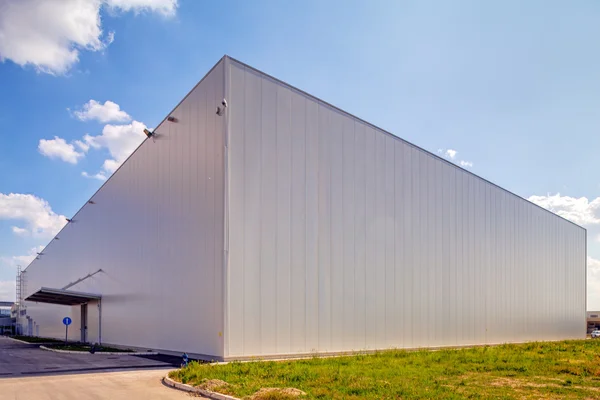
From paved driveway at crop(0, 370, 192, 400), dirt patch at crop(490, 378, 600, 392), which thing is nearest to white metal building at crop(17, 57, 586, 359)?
paved driveway at crop(0, 370, 192, 400)

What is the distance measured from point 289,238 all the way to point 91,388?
1024cm

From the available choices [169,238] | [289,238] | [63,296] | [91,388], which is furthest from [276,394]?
[63,296]

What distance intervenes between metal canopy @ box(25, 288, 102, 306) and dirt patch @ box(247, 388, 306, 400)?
25.4m

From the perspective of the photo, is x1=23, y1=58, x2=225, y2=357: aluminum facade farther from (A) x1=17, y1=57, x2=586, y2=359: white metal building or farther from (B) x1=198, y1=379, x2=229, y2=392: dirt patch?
(B) x1=198, y1=379, x2=229, y2=392: dirt patch

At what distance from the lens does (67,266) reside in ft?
A: 153

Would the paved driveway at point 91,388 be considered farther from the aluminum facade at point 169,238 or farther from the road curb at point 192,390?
the aluminum facade at point 169,238

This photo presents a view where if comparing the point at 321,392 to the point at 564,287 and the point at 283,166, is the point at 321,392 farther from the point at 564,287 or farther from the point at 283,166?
the point at 564,287

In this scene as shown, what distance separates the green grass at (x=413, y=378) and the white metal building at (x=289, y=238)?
3729 millimetres

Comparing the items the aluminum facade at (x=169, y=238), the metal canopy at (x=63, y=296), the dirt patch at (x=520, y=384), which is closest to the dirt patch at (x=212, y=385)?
the aluminum facade at (x=169, y=238)

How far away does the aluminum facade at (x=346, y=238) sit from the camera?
20219 millimetres

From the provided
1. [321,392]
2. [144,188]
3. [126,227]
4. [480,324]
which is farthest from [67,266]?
[321,392]

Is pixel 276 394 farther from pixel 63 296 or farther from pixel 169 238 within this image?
pixel 63 296

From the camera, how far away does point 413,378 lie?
13.7 meters

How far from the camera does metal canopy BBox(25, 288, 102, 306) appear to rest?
32656 mm
